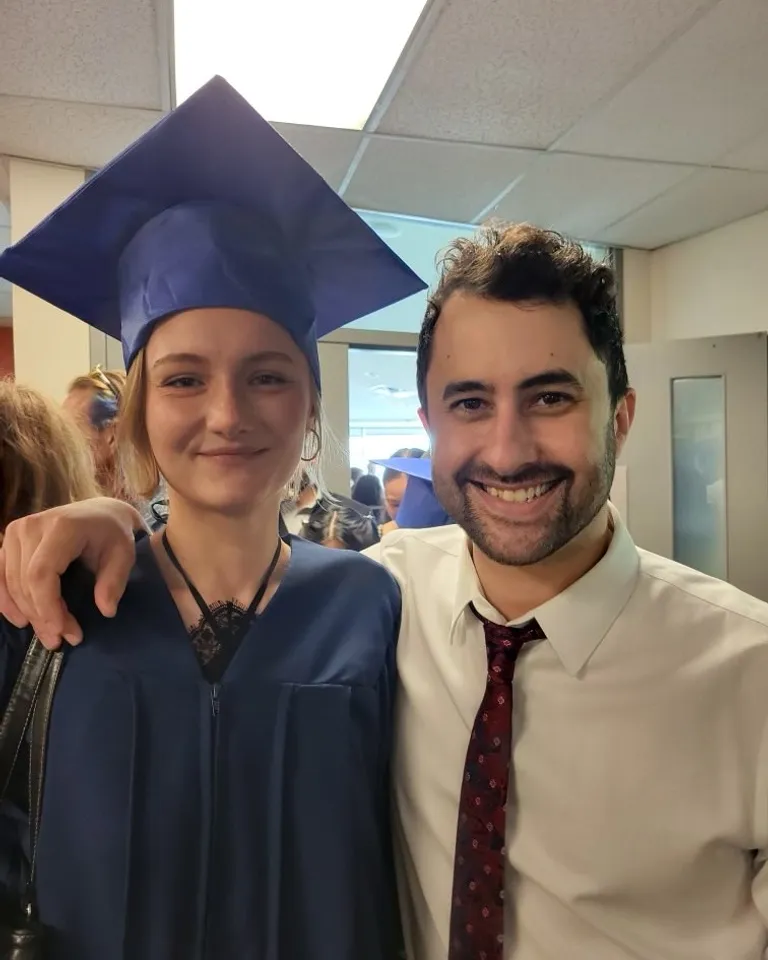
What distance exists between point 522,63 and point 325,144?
80 centimetres

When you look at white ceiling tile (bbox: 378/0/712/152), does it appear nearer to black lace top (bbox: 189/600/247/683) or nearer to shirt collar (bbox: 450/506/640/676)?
shirt collar (bbox: 450/506/640/676)

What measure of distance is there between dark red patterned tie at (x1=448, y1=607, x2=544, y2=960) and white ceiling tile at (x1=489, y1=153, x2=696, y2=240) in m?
2.35

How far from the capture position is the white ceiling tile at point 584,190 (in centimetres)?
284

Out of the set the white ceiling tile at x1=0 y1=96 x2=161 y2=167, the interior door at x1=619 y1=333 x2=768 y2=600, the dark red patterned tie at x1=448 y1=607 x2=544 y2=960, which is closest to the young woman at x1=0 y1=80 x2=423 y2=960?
the dark red patterned tie at x1=448 y1=607 x2=544 y2=960

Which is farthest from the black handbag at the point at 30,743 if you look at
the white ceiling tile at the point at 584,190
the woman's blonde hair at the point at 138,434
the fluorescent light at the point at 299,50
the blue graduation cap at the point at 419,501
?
the white ceiling tile at the point at 584,190

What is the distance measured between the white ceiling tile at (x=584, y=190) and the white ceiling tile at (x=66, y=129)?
1458 millimetres

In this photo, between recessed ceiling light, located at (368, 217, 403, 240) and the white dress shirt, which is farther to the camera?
recessed ceiling light, located at (368, 217, 403, 240)

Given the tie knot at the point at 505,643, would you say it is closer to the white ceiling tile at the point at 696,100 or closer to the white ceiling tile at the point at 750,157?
the white ceiling tile at the point at 696,100

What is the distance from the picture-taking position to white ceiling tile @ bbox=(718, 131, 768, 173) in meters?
2.66

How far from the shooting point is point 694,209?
130 inches

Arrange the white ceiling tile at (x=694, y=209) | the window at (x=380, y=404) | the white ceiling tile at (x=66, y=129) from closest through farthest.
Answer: the white ceiling tile at (x=66, y=129) → the white ceiling tile at (x=694, y=209) → the window at (x=380, y=404)

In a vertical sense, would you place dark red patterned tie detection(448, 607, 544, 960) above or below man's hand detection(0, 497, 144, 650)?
below

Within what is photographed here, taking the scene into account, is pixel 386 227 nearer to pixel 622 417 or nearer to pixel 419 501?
pixel 419 501

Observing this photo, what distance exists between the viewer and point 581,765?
0.96 meters
